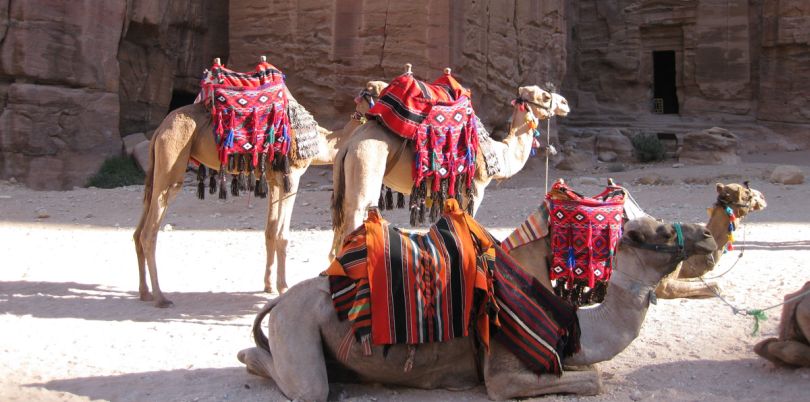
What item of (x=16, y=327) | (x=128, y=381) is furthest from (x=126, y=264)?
(x=128, y=381)

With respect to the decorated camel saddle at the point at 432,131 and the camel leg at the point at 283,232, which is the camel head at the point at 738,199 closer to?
the decorated camel saddle at the point at 432,131

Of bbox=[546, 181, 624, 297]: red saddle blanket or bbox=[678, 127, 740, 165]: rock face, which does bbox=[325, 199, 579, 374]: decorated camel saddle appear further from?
bbox=[678, 127, 740, 165]: rock face

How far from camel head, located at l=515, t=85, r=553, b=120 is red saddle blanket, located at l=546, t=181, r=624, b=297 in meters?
1.93

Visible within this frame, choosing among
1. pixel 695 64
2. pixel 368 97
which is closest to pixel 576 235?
pixel 368 97

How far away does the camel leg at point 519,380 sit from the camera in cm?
389

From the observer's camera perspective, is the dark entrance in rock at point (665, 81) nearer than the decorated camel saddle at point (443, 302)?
No

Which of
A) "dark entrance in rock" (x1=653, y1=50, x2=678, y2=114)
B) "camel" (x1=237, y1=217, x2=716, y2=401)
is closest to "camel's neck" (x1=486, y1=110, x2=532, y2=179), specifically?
"camel" (x1=237, y1=217, x2=716, y2=401)

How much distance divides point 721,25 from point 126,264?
60.5 ft

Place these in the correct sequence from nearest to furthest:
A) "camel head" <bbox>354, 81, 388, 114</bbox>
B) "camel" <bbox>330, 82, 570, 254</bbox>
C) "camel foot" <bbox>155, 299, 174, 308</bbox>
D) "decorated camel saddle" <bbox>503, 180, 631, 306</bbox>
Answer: "decorated camel saddle" <bbox>503, 180, 631, 306</bbox> → "camel" <bbox>330, 82, 570, 254</bbox> → "camel foot" <bbox>155, 299, 174, 308</bbox> → "camel head" <bbox>354, 81, 388, 114</bbox>

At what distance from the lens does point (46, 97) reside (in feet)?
47.9

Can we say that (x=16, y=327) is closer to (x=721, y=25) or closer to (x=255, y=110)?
(x=255, y=110)

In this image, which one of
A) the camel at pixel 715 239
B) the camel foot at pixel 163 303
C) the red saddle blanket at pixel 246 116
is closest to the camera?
the camel at pixel 715 239

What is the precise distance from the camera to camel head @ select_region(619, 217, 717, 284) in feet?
12.5

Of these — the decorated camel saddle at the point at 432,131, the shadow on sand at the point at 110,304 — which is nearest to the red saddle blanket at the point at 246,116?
the decorated camel saddle at the point at 432,131
